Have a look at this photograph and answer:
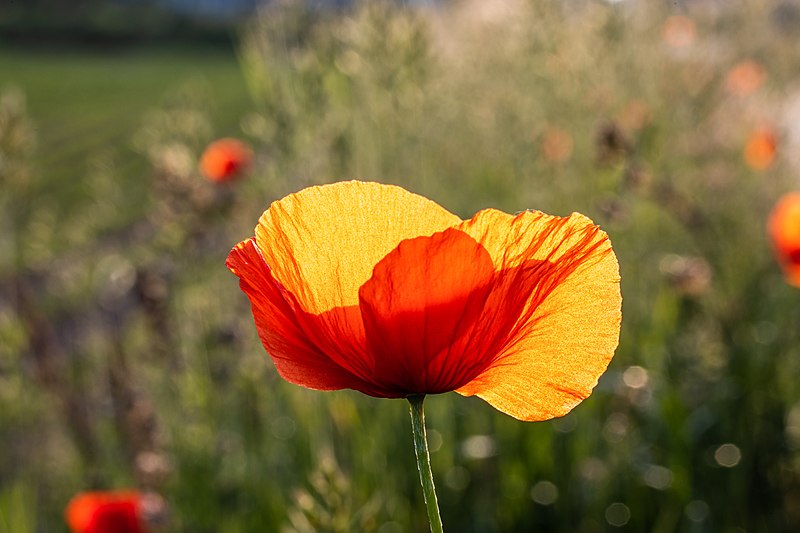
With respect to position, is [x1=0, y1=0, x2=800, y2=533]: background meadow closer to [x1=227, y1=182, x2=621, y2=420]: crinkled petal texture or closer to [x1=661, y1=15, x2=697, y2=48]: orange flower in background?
[x1=661, y1=15, x2=697, y2=48]: orange flower in background

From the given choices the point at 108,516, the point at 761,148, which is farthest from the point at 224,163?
the point at 761,148

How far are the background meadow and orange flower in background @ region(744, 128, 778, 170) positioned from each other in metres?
0.02

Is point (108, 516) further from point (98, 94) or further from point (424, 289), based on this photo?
point (98, 94)

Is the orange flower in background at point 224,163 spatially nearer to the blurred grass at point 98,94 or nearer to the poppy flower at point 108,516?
the poppy flower at point 108,516

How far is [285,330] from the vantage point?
746 millimetres

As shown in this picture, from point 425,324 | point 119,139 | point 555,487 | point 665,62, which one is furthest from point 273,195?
point 119,139

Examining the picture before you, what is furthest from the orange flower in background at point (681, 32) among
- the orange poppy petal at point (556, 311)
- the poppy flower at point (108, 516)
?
the orange poppy petal at point (556, 311)

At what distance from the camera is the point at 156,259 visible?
2514 mm

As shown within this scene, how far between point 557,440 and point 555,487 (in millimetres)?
219

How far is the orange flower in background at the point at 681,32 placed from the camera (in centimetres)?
404

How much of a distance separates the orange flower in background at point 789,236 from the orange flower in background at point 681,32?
1.73 metres

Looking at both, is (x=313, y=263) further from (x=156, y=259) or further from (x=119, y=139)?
(x=119, y=139)

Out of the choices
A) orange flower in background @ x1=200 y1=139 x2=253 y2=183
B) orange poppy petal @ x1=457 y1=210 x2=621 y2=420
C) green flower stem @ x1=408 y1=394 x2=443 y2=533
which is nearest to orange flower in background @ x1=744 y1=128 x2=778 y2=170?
orange flower in background @ x1=200 y1=139 x2=253 y2=183

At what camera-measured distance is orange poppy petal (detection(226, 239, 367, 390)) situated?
2.37 feet
